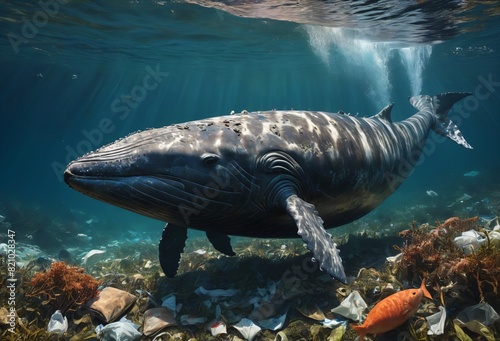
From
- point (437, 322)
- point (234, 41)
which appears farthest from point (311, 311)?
point (234, 41)

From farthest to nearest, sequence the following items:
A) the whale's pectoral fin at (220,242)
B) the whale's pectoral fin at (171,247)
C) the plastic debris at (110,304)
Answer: the whale's pectoral fin at (220,242)
the whale's pectoral fin at (171,247)
the plastic debris at (110,304)

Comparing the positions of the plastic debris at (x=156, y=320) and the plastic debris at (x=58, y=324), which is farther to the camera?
the plastic debris at (x=156, y=320)

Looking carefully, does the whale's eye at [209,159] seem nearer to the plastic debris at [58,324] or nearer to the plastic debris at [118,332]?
the plastic debris at [118,332]

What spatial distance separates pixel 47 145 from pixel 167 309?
6933 inches

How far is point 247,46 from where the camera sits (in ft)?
102

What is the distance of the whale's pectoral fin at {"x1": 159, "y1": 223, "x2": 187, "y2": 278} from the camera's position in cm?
639

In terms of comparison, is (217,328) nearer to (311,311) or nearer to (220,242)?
(311,311)

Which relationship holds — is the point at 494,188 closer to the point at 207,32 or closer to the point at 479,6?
the point at 479,6

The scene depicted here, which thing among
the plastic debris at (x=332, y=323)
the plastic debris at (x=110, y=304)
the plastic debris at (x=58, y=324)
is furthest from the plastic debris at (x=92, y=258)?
the plastic debris at (x=332, y=323)

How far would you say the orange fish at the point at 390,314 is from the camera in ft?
12.5

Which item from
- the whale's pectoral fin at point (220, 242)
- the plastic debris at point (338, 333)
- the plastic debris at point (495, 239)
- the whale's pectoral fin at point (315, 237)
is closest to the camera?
the whale's pectoral fin at point (315, 237)

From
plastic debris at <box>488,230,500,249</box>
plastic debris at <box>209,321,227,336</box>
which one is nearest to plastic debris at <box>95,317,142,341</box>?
plastic debris at <box>209,321,227,336</box>

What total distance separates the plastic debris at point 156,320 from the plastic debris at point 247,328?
99 cm

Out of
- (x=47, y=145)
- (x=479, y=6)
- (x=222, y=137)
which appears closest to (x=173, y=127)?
(x=222, y=137)
